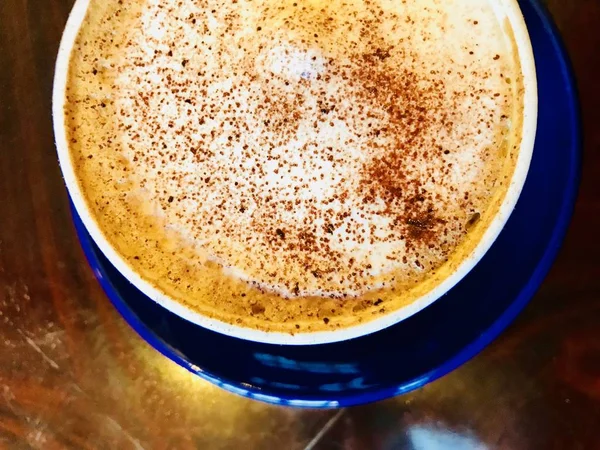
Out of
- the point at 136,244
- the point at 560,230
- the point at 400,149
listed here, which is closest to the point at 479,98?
the point at 400,149

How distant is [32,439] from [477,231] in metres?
0.92

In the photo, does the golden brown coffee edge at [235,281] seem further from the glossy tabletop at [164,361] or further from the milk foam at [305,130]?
the glossy tabletop at [164,361]

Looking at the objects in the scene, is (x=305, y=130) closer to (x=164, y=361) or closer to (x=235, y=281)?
(x=235, y=281)

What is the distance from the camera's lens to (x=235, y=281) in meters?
0.86

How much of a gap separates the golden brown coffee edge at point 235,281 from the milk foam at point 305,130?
1 centimetres

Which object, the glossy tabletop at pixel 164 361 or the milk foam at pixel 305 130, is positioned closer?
the milk foam at pixel 305 130

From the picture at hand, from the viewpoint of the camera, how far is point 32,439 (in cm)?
111

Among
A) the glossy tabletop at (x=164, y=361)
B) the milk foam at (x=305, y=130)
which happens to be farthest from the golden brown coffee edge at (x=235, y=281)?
the glossy tabletop at (x=164, y=361)

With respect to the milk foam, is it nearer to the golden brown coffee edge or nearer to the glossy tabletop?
the golden brown coffee edge

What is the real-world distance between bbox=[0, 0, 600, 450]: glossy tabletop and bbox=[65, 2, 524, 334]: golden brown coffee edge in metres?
Result: 0.27

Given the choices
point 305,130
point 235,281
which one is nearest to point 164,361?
point 235,281

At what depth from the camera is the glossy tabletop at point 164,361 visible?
3.22 feet

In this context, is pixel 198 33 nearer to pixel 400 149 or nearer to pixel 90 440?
pixel 400 149

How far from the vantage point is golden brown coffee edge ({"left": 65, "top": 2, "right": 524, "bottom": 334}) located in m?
0.79
